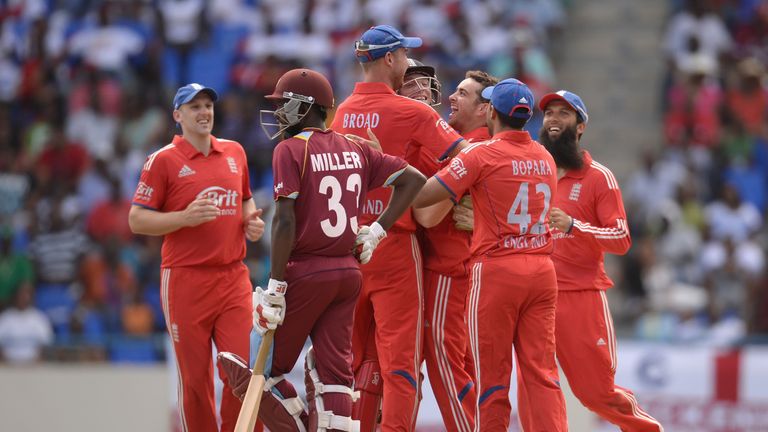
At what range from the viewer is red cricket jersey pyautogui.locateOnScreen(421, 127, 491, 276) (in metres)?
9.05

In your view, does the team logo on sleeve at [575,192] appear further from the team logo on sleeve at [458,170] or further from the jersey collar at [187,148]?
the jersey collar at [187,148]

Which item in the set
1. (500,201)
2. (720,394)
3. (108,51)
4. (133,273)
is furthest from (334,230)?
(108,51)

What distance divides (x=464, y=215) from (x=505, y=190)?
698 millimetres

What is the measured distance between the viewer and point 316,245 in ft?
26.2

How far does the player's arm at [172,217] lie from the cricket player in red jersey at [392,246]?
108 cm

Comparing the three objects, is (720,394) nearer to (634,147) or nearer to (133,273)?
(634,147)

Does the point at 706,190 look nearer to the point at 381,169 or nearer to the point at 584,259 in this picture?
the point at 584,259

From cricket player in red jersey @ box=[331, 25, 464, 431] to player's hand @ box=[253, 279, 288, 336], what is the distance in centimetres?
111

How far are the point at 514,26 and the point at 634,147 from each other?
8.04 ft

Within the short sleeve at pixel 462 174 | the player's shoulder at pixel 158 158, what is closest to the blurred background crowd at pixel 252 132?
the player's shoulder at pixel 158 158

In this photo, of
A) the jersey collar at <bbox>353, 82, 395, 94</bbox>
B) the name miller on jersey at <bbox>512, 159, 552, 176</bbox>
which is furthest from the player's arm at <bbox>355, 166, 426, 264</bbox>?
the jersey collar at <bbox>353, 82, 395, 94</bbox>

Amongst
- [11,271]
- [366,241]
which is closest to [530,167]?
[366,241]

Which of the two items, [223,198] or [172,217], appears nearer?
[172,217]

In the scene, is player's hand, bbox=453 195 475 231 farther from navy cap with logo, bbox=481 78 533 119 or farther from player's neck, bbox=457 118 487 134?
navy cap with logo, bbox=481 78 533 119
